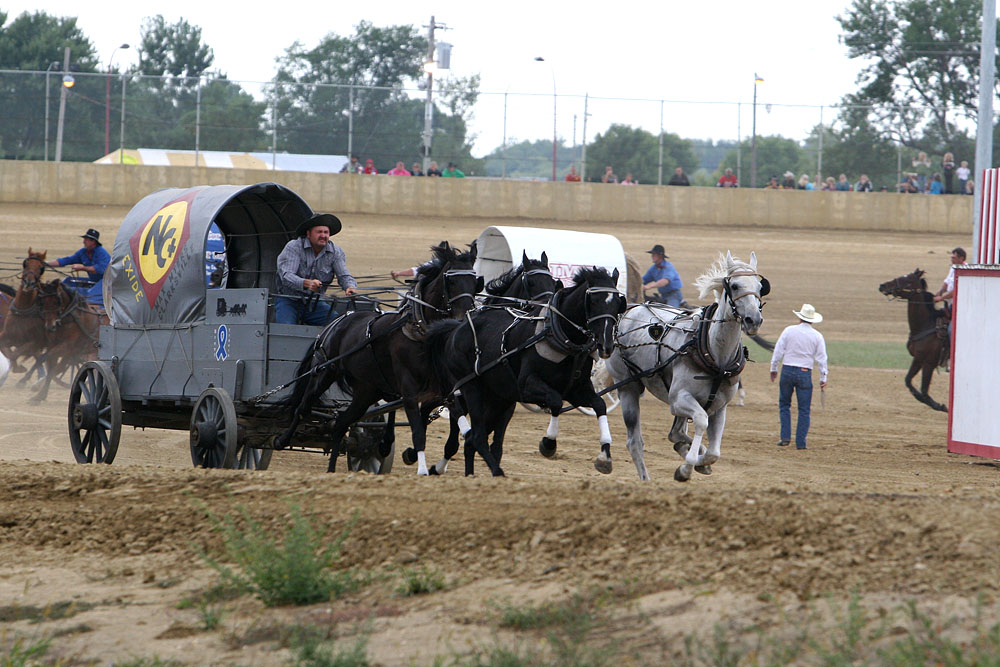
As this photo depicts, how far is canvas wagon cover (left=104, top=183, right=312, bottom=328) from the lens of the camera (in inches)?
404

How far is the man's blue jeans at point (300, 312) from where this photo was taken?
1049cm

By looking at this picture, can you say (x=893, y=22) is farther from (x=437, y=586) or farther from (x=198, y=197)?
(x=437, y=586)

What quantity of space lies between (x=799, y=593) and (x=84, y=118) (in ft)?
90.3

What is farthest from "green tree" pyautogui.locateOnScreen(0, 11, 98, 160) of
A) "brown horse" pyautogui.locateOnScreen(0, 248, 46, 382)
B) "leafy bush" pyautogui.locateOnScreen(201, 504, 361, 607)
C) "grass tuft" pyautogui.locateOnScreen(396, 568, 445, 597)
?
"grass tuft" pyautogui.locateOnScreen(396, 568, 445, 597)

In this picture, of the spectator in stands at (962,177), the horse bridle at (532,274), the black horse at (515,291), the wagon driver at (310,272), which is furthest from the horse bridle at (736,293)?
the spectator in stands at (962,177)

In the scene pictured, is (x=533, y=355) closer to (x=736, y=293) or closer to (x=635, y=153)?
(x=736, y=293)

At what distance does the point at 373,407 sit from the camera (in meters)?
10.7

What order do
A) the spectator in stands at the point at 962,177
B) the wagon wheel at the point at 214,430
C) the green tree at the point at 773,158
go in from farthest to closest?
1. the spectator in stands at the point at 962,177
2. the green tree at the point at 773,158
3. the wagon wheel at the point at 214,430

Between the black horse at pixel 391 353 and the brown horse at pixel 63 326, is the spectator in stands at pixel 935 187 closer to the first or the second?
the brown horse at pixel 63 326

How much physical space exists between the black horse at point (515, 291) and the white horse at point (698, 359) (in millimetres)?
933

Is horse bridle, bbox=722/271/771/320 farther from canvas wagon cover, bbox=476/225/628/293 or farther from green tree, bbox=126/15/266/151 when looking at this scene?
green tree, bbox=126/15/266/151

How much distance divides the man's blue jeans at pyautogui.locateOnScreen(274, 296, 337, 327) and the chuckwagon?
189 mm

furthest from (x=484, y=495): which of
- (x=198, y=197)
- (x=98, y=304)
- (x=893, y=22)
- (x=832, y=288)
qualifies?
(x=893, y=22)

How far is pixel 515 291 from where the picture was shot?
1173 centimetres
